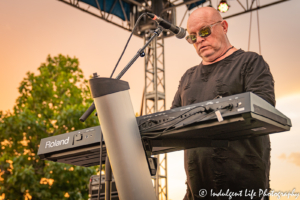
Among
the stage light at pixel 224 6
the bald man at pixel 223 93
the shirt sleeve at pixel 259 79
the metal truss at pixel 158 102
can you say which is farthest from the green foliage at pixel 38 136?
the shirt sleeve at pixel 259 79

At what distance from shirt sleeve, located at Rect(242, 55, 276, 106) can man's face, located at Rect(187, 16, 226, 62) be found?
23cm

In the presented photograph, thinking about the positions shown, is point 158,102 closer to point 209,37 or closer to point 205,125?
point 209,37

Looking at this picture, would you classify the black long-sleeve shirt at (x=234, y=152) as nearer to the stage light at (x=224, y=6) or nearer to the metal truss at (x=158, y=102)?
the metal truss at (x=158, y=102)

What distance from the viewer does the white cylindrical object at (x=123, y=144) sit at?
1.09 m

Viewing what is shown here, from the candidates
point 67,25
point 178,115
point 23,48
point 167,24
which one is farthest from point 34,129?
point 178,115

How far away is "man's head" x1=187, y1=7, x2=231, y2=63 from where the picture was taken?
63.4 inches

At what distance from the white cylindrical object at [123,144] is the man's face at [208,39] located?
63cm

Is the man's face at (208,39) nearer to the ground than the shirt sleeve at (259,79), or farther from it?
farther from it

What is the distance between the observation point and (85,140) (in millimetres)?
1327

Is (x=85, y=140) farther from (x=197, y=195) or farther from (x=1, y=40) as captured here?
(x=1, y=40)

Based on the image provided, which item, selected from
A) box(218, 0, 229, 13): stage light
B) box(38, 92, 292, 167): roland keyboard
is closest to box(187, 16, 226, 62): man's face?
box(38, 92, 292, 167): roland keyboard

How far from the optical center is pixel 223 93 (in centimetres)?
143

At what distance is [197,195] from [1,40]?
812 cm

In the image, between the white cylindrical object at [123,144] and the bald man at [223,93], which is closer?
the white cylindrical object at [123,144]
